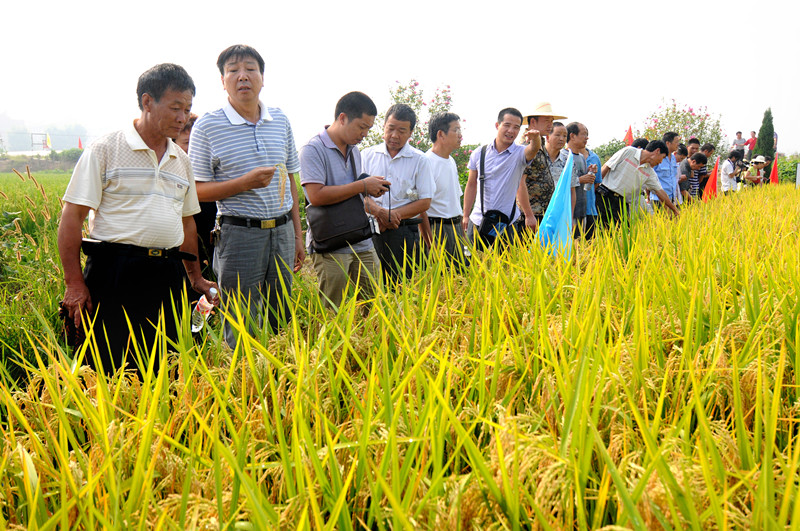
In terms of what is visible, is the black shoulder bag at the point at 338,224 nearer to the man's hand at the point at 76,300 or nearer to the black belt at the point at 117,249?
the black belt at the point at 117,249

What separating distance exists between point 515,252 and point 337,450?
2.04 m

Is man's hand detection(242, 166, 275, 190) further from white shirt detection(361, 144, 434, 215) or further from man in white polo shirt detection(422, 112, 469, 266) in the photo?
man in white polo shirt detection(422, 112, 469, 266)

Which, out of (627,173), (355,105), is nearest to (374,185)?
(355,105)

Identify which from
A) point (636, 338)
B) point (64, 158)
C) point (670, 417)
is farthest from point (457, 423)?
point (64, 158)

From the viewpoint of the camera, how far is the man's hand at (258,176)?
9.41 feet

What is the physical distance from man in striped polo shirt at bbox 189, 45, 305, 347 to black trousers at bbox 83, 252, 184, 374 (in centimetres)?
46

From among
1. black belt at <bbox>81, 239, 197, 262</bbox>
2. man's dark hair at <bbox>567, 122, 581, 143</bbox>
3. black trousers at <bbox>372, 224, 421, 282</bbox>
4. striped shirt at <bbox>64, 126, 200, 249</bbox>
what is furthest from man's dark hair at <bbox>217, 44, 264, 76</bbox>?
man's dark hair at <bbox>567, 122, 581, 143</bbox>

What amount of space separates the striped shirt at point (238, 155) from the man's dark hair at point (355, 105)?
400 mm

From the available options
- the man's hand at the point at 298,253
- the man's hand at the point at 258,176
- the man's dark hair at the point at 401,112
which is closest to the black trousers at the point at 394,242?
the man's hand at the point at 298,253

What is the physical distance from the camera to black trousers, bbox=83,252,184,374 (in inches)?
96.7

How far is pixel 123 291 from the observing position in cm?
248

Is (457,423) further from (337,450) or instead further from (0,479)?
(0,479)

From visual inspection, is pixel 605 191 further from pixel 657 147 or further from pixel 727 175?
pixel 727 175

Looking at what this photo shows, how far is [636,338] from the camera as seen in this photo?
55.1 inches
